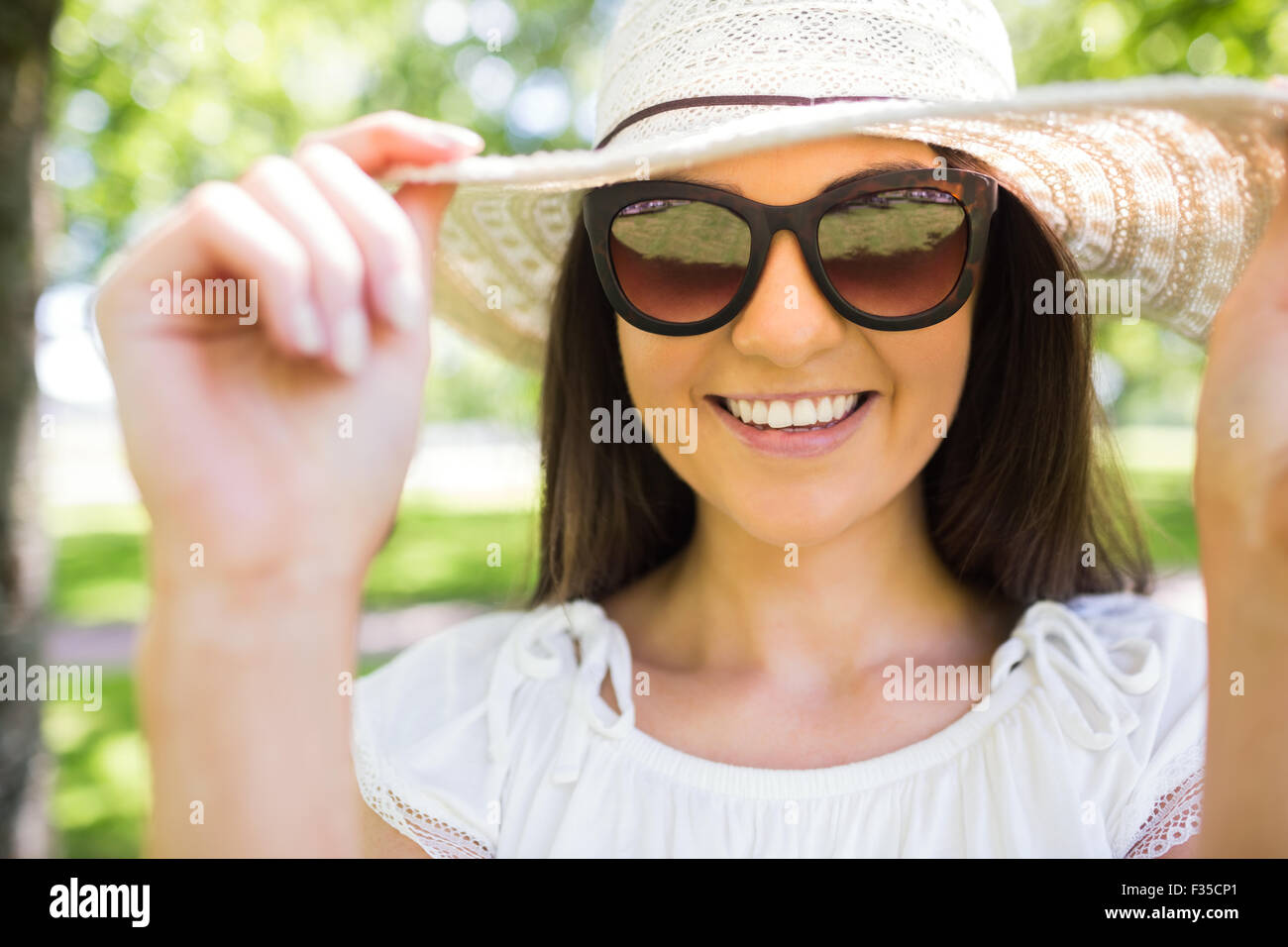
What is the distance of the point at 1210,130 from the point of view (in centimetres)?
119

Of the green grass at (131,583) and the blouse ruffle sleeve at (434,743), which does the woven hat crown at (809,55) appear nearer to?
the blouse ruffle sleeve at (434,743)

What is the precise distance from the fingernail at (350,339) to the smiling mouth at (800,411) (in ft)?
2.29

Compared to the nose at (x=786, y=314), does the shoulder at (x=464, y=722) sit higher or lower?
lower

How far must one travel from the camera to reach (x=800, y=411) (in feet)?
4.79

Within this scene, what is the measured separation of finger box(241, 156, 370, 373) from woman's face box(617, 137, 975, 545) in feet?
1.91

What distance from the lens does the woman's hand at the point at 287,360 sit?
927mm

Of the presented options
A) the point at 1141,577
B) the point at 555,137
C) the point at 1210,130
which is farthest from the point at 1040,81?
the point at 1210,130

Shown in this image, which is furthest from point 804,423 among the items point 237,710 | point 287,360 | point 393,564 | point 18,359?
point 393,564

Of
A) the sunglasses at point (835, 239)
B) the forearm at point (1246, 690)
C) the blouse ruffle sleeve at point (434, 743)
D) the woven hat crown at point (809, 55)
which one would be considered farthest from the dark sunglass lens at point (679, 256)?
the blouse ruffle sleeve at point (434, 743)

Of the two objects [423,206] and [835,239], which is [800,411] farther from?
[423,206]

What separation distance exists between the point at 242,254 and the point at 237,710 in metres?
0.49

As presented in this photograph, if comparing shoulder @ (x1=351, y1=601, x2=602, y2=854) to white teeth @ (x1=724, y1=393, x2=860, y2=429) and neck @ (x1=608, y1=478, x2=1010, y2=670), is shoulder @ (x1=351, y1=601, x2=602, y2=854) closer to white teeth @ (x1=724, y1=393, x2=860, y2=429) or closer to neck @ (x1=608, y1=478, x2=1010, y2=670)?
neck @ (x1=608, y1=478, x2=1010, y2=670)

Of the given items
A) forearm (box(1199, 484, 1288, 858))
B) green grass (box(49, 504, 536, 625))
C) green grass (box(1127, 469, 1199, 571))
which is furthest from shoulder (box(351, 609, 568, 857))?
green grass (box(1127, 469, 1199, 571))

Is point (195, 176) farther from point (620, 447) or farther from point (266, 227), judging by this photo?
point (266, 227)
